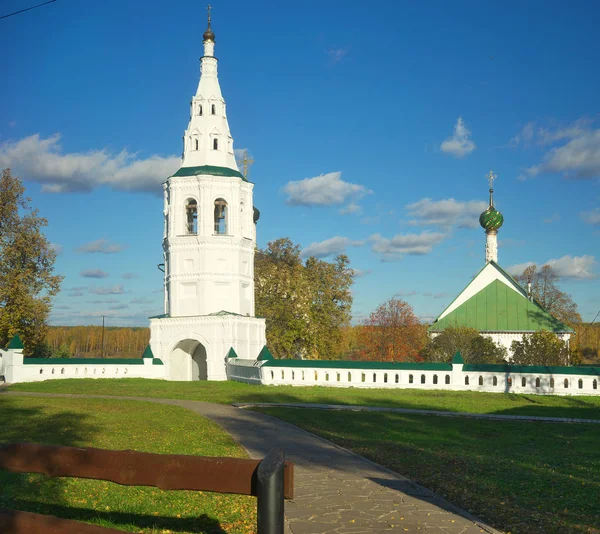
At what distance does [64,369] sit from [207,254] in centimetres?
881

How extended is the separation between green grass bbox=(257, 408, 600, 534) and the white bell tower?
18.4 meters

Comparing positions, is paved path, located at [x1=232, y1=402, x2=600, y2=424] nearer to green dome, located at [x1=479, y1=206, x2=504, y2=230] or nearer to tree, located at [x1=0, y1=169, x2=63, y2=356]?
tree, located at [x1=0, y1=169, x2=63, y2=356]

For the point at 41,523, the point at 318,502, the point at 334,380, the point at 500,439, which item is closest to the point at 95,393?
the point at 334,380

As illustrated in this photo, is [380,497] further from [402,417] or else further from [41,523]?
[402,417]

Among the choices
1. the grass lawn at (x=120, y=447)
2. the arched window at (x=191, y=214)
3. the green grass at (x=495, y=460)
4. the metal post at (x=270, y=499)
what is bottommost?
the green grass at (x=495, y=460)

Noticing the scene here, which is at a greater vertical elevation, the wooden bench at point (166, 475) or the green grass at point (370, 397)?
the wooden bench at point (166, 475)

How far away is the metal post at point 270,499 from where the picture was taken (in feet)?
11.0

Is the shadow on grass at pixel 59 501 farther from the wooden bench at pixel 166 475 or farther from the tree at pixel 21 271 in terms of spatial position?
the tree at pixel 21 271

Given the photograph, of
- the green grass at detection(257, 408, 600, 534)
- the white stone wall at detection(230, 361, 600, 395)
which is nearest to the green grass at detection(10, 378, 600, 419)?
the white stone wall at detection(230, 361, 600, 395)

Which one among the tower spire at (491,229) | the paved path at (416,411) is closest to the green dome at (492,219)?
the tower spire at (491,229)

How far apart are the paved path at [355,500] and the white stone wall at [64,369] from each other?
22239 millimetres

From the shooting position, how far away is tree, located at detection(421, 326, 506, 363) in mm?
45594

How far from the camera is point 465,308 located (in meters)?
55.3

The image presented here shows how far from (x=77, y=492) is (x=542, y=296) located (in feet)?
230
